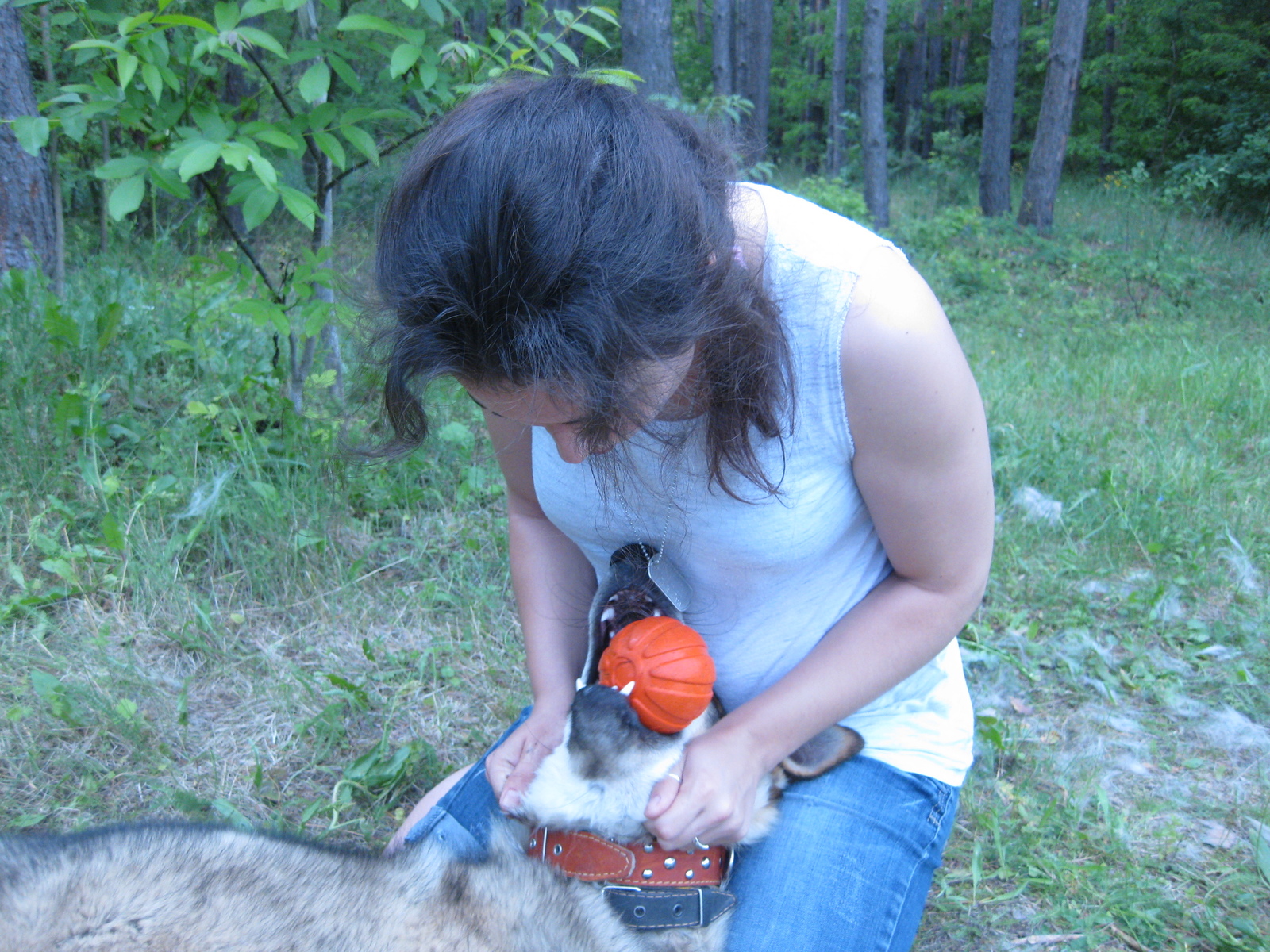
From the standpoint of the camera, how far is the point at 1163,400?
15.9ft

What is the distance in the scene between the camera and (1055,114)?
11.3m

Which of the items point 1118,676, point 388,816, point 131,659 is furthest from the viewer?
point 1118,676

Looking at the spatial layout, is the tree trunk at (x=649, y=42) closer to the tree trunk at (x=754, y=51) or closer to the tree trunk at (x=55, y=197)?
the tree trunk at (x=55, y=197)

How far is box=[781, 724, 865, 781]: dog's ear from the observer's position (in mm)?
1633

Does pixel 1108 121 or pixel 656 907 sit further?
pixel 1108 121

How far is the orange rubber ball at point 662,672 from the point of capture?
136cm

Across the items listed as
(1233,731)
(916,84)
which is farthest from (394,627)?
(916,84)

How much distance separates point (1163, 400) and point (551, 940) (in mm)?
4810

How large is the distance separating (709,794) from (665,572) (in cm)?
42

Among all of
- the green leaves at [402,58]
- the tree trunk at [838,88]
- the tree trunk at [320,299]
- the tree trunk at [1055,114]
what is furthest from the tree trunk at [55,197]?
the tree trunk at [838,88]

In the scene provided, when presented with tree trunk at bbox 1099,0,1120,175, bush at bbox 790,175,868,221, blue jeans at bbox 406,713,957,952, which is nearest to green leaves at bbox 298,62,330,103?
blue jeans at bbox 406,713,957,952

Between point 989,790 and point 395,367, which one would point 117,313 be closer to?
point 395,367

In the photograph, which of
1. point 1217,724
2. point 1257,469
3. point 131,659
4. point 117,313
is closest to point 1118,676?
point 1217,724

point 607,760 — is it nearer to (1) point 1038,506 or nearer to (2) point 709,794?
(2) point 709,794
